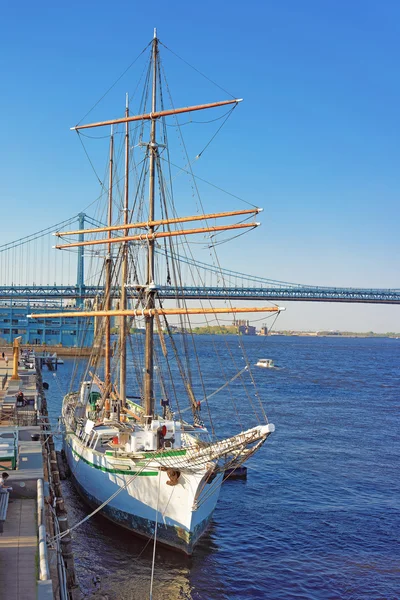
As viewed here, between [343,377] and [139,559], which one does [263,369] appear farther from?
[139,559]

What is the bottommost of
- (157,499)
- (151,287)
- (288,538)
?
(288,538)

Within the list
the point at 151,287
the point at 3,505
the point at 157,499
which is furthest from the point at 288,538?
the point at 3,505

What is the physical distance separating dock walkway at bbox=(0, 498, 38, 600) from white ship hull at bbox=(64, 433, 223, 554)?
199 inches

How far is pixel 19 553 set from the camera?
37.6 ft

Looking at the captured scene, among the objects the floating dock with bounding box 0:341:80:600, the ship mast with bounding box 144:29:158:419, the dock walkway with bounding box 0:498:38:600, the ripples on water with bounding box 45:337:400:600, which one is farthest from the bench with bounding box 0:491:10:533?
the ship mast with bounding box 144:29:158:419

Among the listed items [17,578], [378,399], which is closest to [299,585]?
[17,578]

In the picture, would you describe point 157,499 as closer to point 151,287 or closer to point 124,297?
point 151,287

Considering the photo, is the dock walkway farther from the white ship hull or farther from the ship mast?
the ship mast

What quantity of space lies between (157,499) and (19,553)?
7441 mm

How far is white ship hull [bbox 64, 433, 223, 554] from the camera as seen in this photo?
18.0 meters

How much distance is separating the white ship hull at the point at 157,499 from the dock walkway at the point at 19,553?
16.6 ft

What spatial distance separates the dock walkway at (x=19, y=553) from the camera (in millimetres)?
10168

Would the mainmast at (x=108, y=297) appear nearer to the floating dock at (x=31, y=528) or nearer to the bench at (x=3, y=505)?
the floating dock at (x=31, y=528)

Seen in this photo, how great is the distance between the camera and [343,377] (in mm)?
76438
